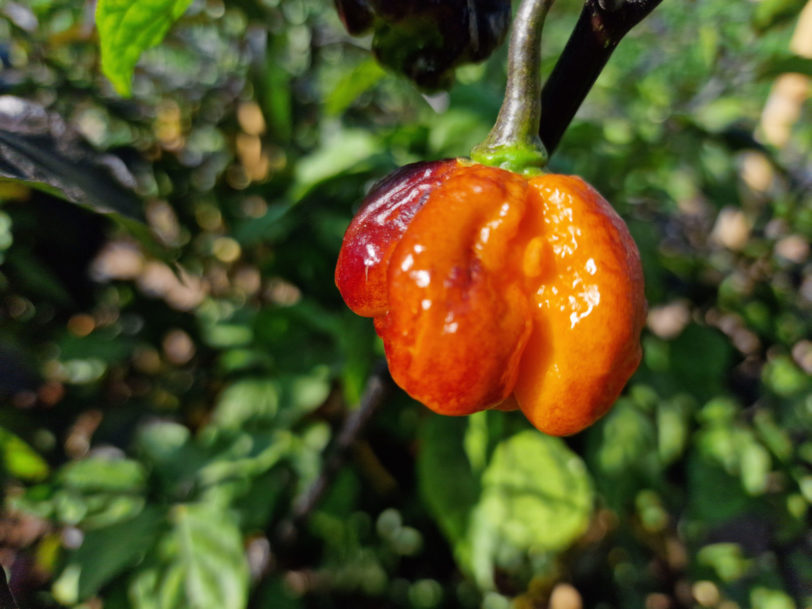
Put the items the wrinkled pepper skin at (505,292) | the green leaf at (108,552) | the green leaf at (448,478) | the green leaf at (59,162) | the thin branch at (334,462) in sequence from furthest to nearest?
the green leaf at (448,478), the thin branch at (334,462), the green leaf at (108,552), the green leaf at (59,162), the wrinkled pepper skin at (505,292)

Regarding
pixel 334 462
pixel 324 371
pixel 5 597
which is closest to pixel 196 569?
pixel 334 462

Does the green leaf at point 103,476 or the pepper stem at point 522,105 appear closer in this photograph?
the pepper stem at point 522,105

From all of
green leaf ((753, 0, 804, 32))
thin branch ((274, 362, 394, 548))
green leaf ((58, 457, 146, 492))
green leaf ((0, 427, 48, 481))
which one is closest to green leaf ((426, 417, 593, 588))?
thin branch ((274, 362, 394, 548))

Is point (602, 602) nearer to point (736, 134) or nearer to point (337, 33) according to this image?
point (736, 134)

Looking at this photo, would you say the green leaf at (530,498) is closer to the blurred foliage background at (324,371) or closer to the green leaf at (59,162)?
the blurred foliage background at (324,371)

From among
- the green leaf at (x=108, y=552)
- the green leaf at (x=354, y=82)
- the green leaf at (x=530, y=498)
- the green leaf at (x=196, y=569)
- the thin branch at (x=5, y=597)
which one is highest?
the green leaf at (x=354, y=82)

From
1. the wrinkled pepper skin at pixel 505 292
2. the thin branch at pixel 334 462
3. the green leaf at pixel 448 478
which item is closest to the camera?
the wrinkled pepper skin at pixel 505 292

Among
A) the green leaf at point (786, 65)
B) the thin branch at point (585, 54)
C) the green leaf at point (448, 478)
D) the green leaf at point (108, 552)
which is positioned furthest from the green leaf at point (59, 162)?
the green leaf at point (786, 65)
